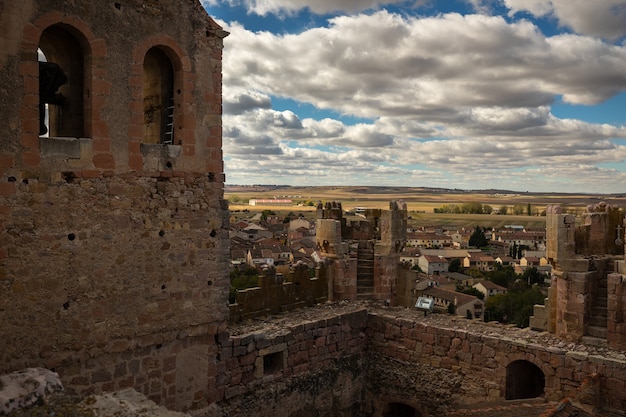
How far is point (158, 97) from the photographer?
9242 millimetres

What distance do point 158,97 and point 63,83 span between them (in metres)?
1.60

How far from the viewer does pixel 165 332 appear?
8711 millimetres

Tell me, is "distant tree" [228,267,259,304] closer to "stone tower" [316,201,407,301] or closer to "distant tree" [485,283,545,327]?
"stone tower" [316,201,407,301]

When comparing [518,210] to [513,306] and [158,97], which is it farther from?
[158,97]

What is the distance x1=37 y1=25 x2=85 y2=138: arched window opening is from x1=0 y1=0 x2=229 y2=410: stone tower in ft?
0.07

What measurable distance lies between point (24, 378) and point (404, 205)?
10291mm

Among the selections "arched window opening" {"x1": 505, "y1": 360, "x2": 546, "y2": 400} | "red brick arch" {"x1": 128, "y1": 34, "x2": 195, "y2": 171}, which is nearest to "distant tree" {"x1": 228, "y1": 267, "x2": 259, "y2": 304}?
"arched window opening" {"x1": 505, "y1": 360, "x2": 546, "y2": 400}

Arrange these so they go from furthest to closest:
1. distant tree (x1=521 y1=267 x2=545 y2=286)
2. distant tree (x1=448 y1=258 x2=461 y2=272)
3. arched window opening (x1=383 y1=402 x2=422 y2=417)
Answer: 1. distant tree (x1=448 y1=258 x2=461 y2=272)
2. distant tree (x1=521 y1=267 x2=545 y2=286)
3. arched window opening (x1=383 y1=402 x2=422 y2=417)

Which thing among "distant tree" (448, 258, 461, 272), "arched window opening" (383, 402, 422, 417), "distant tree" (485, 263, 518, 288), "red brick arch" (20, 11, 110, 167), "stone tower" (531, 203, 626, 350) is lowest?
"distant tree" (448, 258, 461, 272)

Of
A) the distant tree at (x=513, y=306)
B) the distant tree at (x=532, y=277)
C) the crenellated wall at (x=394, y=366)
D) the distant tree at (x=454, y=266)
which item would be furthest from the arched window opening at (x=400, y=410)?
the distant tree at (x=454, y=266)

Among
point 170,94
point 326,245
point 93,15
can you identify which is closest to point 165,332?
point 170,94

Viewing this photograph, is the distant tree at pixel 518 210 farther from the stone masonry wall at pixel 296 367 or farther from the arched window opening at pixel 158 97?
the arched window opening at pixel 158 97

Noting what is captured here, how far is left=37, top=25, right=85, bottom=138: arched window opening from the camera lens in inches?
309

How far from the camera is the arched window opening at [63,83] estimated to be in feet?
25.7
